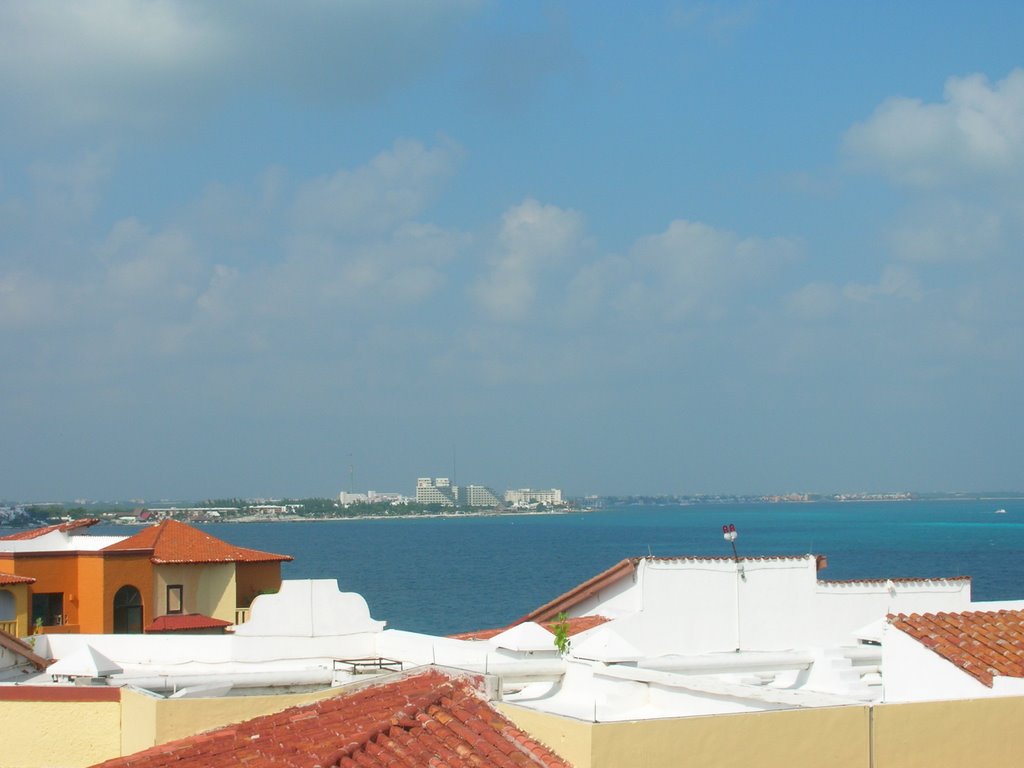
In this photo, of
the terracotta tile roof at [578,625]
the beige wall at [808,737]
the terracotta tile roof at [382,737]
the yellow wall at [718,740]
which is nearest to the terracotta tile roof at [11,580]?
the terracotta tile roof at [578,625]

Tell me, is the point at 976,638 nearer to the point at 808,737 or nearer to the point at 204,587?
the point at 808,737

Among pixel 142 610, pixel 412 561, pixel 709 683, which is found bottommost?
pixel 412 561

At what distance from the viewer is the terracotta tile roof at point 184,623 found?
32.9 meters

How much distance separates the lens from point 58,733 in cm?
1493

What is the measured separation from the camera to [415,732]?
428 inches

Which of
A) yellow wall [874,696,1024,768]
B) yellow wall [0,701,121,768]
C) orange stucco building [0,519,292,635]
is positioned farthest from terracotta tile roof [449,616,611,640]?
yellow wall [874,696,1024,768]

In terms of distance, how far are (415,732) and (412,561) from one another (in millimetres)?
137136

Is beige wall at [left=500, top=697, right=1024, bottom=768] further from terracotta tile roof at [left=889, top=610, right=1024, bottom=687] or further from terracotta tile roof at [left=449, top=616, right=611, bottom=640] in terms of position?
terracotta tile roof at [left=449, top=616, right=611, bottom=640]

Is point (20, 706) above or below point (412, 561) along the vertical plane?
above

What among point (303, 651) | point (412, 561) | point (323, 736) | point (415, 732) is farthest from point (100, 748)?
point (412, 561)

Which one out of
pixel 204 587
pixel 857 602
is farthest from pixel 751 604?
pixel 204 587

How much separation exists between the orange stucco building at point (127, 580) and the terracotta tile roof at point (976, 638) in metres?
22.4

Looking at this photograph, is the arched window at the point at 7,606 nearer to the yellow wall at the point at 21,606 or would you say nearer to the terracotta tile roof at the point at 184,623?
the yellow wall at the point at 21,606

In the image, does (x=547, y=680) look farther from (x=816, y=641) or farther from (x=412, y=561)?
(x=412, y=561)
